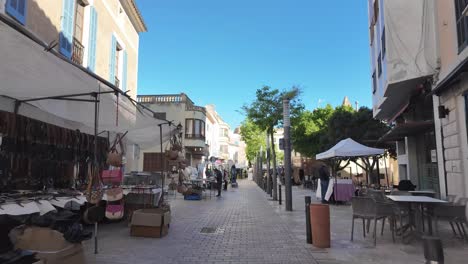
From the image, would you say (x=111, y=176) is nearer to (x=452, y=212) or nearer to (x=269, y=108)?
(x=452, y=212)

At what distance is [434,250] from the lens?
2736mm

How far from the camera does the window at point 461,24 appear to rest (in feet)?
26.7

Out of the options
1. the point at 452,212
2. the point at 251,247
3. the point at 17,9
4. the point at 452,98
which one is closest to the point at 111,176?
the point at 251,247

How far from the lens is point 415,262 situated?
5926 millimetres

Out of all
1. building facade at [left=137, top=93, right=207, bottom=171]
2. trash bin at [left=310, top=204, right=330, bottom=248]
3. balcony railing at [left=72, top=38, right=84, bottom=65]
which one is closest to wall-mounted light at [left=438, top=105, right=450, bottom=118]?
trash bin at [left=310, top=204, right=330, bottom=248]

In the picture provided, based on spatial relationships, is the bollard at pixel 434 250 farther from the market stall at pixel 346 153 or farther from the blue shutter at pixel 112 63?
the blue shutter at pixel 112 63

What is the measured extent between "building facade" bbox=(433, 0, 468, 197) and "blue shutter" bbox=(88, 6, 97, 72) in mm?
11158

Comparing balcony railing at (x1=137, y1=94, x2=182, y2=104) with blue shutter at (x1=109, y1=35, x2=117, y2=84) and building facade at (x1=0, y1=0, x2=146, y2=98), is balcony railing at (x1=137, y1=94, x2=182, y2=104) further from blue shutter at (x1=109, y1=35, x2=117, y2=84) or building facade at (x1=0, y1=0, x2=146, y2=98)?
blue shutter at (x1=109, y1=35, x2=117, y2=84)

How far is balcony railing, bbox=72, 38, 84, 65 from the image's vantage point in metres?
12.0

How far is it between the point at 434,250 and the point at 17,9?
9633 mm

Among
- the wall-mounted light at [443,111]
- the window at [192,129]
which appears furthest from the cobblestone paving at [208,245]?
the window at [192,129]

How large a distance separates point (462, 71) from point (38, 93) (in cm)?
852

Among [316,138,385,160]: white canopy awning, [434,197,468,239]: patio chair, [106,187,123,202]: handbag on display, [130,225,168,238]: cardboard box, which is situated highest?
[316,138,385,160]: white canopy awning

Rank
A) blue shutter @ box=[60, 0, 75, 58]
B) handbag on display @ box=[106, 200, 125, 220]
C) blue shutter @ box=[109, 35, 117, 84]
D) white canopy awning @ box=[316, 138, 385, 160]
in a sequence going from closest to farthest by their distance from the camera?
handbag on display @ box=[106, 200, 125, 220], blue shutter @ box=[60, 0, 75, 58], white canopy awning @ box=[316, 138, 385, 160], blue shutter @ box=[109, 35, 117, 84]
